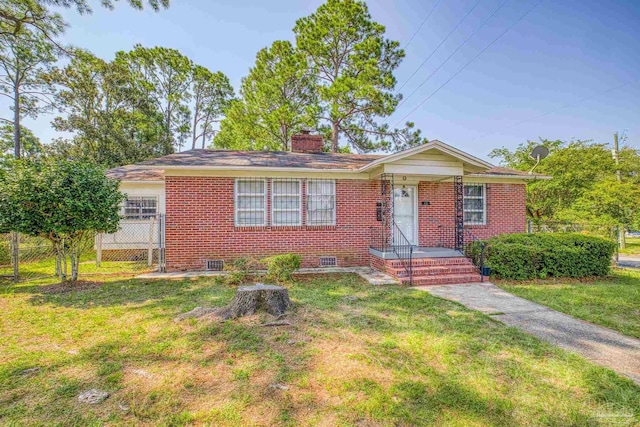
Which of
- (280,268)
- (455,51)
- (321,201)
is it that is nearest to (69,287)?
(280,268)

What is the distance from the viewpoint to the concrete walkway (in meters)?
3.42

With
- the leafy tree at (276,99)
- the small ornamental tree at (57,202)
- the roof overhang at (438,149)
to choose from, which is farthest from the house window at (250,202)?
the leafy tree at (276,99)

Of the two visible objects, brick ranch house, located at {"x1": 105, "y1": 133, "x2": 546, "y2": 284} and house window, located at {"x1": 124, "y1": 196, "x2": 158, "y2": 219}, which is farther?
house window, located at {"x1": 124, "y1": 196, "x2": 158, "y2": 219}

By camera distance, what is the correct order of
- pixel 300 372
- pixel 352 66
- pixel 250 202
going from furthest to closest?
pixel 352 66, pixel 250 202, pixel 300 372

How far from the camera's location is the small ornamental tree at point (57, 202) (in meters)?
6.01

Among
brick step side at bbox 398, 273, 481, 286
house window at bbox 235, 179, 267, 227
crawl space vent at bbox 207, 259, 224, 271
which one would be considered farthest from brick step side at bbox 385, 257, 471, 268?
crawl space vent at bbox 207, 259, 224, 271

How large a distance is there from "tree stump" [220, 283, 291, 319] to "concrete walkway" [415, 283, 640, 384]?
3710 mm

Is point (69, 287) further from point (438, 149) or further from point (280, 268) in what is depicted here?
point (438, 149)

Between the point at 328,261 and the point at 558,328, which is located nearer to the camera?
the point at 558,328

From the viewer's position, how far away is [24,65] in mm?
17297

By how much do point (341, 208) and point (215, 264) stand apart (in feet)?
14.5

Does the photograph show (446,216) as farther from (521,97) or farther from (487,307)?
(521,97)

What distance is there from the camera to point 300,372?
3.04m

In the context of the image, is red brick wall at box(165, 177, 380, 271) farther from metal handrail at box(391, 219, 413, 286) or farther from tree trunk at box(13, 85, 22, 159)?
tree trunk at box(13, 85, 22, 159)
